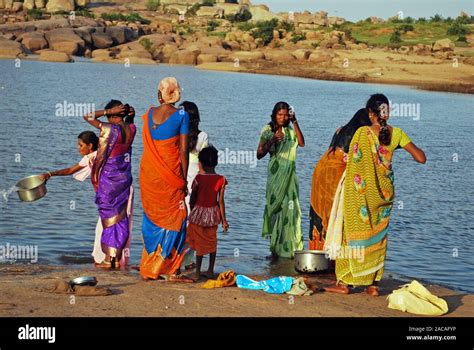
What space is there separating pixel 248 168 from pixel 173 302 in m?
9.14

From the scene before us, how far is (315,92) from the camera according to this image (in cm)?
3612

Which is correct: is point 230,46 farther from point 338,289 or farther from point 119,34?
point 338,289

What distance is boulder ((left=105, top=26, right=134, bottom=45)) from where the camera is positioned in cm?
6208

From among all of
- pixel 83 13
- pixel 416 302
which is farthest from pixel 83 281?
pixel 83 13

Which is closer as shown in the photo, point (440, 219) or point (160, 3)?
point (440, 219)

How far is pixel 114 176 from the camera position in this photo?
901cm

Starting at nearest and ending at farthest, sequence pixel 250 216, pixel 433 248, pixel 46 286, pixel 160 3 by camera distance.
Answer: pixel 46 286
pixel 433 248
pixel 250 216
pixel 160 3

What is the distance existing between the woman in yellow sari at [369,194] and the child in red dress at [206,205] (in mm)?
1212

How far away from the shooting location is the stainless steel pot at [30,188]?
9242mm

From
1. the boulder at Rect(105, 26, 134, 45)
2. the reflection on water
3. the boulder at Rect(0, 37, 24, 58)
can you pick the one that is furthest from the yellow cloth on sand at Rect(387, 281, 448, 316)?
the boulder at Rect(105, 26, 134, 45)

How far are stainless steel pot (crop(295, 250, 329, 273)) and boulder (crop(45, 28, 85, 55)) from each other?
48.5 meters
